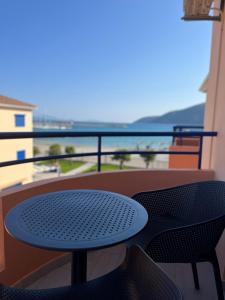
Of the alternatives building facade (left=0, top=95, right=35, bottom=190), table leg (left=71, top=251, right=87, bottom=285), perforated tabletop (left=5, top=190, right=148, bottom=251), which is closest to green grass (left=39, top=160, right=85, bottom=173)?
building facade (left=0, top=95, right=35, bottom=190)

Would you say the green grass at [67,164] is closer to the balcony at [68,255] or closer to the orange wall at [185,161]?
the orange wall at [185,161]

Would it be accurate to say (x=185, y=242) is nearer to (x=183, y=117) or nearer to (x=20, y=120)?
(x=20, y=120)

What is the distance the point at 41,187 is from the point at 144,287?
3.83ft

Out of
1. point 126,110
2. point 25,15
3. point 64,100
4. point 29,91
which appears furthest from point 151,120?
point 25,15

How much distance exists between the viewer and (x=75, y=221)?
97 cm

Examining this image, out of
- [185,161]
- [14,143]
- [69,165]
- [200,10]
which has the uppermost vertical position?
[200,10]

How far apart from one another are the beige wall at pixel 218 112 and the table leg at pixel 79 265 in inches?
52.7

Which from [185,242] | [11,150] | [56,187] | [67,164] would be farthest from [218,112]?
[67,164]

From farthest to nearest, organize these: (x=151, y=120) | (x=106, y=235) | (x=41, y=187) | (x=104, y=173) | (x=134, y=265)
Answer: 1. (x=151, y=120)
2. (x=104, y=173)
3. (x=41, y=187)
4. (x=134, y=265)
5. (x=106, y=235)

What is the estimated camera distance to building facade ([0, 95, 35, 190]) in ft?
41.6

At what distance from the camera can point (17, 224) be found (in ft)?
2.99

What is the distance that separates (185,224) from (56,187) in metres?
1.07

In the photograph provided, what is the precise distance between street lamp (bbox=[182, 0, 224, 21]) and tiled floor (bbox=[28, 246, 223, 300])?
7.50 ft

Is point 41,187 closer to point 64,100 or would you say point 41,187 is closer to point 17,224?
point 17,224
